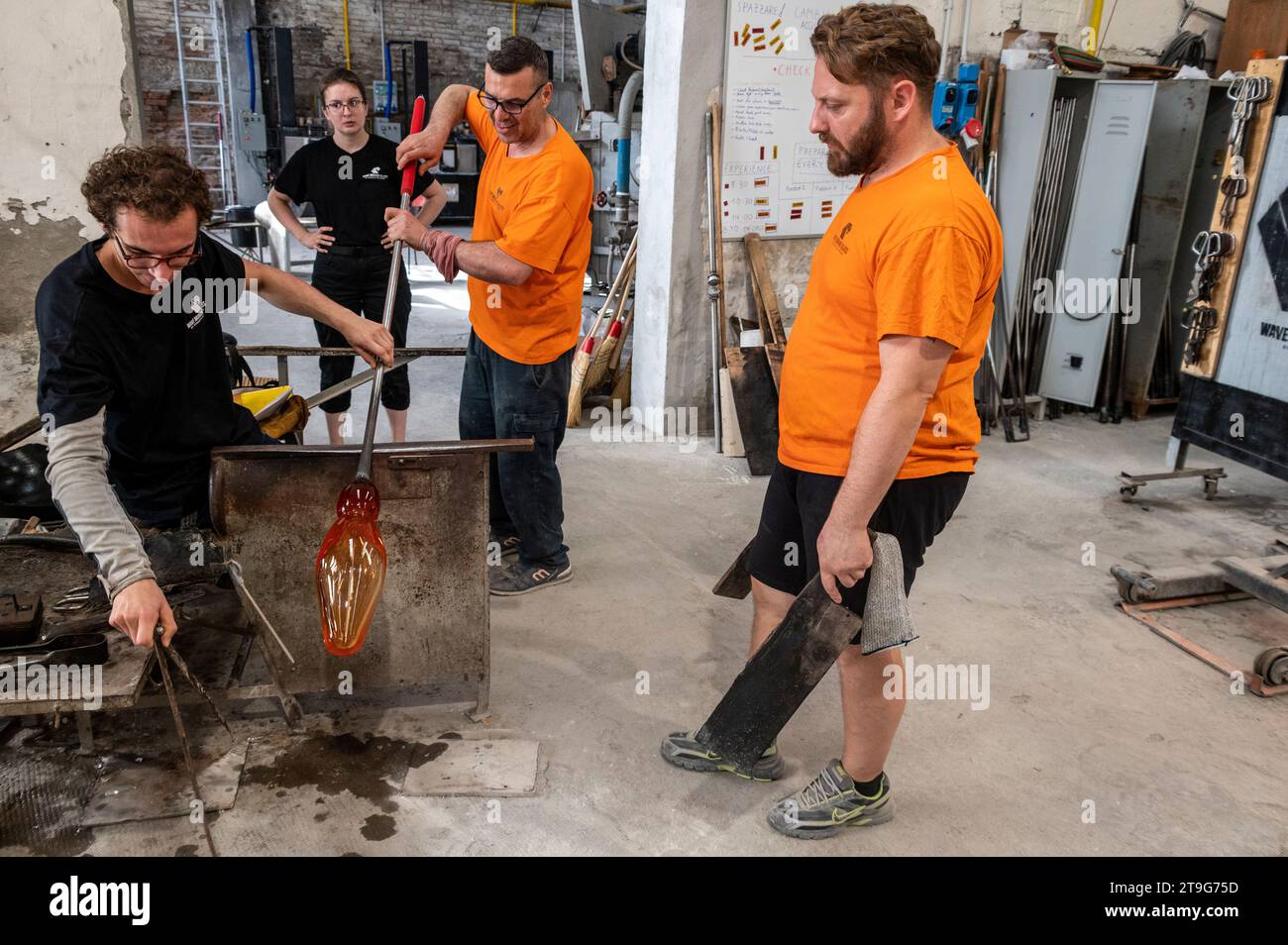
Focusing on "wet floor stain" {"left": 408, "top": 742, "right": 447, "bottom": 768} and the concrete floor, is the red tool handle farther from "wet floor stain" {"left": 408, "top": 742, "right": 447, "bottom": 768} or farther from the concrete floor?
"wet floor stain" {"left": 408, "top": 742, "right": 447, "bottom": 768}

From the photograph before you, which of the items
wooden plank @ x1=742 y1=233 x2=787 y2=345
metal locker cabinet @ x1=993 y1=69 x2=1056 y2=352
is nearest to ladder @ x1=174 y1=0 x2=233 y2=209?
wooden plank @ x1=742 y1=233 x2=787 y2=345

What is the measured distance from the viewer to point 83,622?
2.18 meters

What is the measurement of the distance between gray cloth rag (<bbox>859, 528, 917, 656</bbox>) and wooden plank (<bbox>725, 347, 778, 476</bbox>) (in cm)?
286

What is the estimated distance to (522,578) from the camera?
3.45 meters

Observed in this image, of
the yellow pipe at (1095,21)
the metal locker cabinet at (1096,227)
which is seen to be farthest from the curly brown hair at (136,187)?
the yellow pipe at (1095,21)

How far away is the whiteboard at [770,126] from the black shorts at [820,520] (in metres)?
3.12

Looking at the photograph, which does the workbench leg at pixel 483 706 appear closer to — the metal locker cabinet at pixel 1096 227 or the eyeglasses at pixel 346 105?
the eyeglasses at pixel 346 105

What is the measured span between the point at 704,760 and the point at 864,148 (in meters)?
1.56

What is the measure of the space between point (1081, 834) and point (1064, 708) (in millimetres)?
603

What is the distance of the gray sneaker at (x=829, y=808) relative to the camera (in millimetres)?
2291

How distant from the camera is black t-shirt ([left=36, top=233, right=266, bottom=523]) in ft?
6.61

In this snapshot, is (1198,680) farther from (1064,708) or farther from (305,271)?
(305,271)

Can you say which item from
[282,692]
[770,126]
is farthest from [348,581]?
[770,126]
